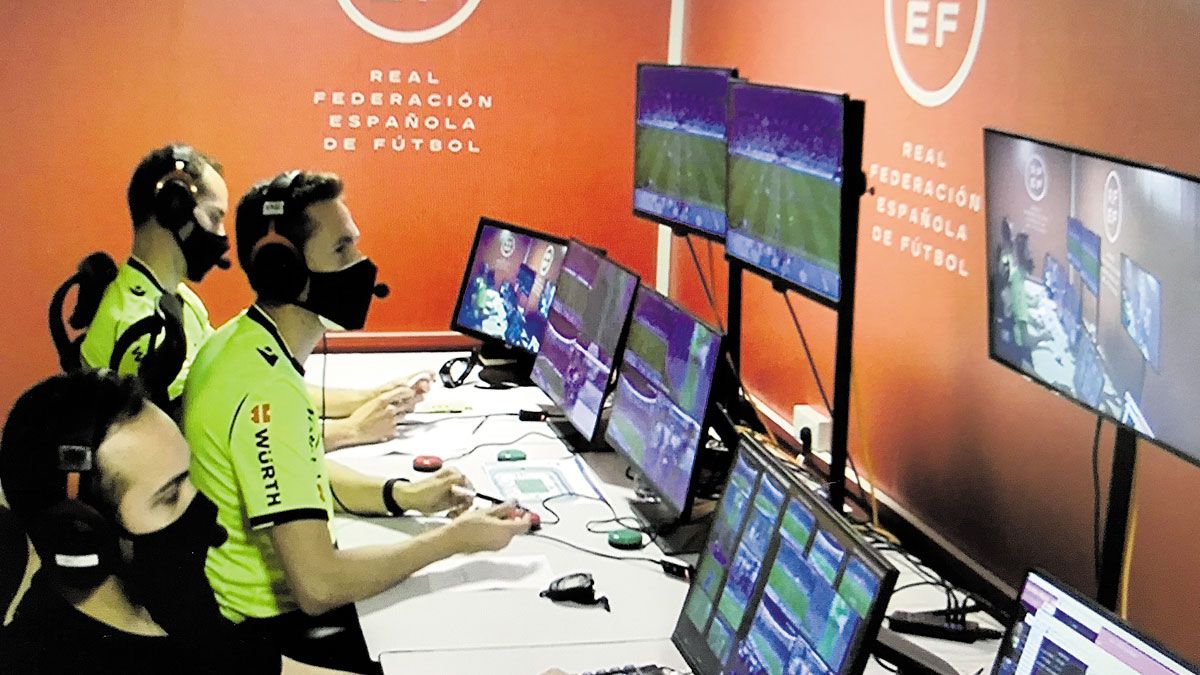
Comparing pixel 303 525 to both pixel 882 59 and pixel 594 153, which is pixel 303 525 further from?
pixel 594 153

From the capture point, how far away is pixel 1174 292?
1.80 meters

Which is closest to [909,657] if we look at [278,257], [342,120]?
[278,257]

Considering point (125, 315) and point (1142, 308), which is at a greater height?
point (1142, 308)

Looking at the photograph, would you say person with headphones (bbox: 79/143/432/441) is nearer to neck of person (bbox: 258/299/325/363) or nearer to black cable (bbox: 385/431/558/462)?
black cable (bbox: 385/431/558/462)

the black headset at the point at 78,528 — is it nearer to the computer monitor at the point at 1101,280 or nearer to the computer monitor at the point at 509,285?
the computer monitor at the point at 1101,280

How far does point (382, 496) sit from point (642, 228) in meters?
2.04

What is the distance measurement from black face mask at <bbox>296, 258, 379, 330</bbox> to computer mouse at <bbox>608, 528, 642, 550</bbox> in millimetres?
649

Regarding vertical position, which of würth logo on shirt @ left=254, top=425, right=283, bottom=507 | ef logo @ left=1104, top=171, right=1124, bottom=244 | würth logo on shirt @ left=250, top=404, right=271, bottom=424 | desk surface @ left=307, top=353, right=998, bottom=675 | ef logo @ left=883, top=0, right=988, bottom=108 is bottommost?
desk surface @ left=307, top=353, right=998, bottom=675

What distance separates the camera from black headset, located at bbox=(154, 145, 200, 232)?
132 inches

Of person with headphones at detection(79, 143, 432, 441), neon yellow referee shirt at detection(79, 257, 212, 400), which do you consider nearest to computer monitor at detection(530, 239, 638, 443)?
person with headphones at detection(79, 143, 432, 441)

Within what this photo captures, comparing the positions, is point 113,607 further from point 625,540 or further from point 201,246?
point 201,246

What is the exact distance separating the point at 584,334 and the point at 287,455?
102 cm

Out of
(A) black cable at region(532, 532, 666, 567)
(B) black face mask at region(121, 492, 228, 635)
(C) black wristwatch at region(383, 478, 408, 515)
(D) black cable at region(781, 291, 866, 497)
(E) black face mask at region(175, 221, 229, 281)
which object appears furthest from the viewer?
(E) black face mask at region(175, 221, 229, 281)

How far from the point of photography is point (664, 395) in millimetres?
2852
